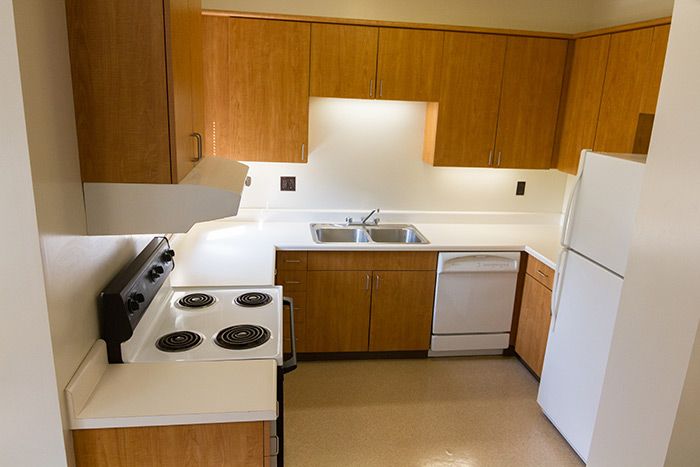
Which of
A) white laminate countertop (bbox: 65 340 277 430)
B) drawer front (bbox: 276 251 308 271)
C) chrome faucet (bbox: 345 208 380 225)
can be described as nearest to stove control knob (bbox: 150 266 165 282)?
white laminate countertop (bbox: 65 340 277 430)

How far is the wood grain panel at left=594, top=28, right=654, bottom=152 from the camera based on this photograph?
9.18ft

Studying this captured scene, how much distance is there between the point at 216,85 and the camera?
10.2ft

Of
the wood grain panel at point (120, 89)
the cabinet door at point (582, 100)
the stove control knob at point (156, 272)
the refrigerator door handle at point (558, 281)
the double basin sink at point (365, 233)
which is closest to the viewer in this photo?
the wood grain panel at point (120, 89)

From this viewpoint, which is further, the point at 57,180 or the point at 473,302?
the point at 473,302

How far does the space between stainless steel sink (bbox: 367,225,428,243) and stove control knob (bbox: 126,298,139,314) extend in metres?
2.04

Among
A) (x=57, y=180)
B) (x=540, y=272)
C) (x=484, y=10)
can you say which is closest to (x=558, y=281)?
(x=540, y=272)

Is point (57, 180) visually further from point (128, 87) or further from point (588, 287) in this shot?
point (588, 287)

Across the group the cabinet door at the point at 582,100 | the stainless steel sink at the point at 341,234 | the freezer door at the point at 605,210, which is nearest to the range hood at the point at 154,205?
the freezer door at the point at 605,210

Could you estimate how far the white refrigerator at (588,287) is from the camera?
7.62 feet

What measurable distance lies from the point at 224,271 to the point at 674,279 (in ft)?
6.45

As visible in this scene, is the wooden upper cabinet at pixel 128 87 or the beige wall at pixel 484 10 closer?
the wooden upper cabinet at pixel 128 87

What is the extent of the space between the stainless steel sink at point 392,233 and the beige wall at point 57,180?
229 cm

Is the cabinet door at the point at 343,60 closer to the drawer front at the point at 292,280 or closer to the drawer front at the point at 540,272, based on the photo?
the drawer front at the point at 292,280

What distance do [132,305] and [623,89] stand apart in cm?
282
